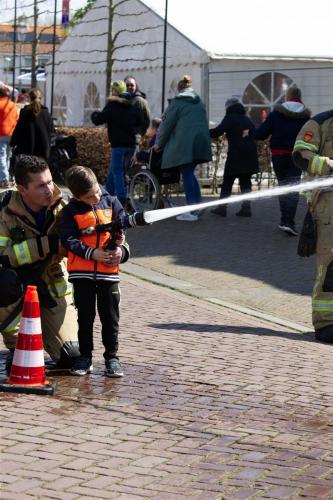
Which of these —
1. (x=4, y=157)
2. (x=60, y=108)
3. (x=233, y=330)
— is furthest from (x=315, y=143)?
(x=60, y=108)

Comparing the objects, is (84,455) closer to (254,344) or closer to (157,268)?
(254,344)

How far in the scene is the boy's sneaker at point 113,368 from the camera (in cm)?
724

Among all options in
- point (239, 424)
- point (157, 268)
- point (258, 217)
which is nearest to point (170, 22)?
point (258, 217)

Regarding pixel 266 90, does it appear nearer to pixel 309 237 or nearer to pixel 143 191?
pixel 143 191

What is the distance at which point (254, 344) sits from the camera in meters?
8.55

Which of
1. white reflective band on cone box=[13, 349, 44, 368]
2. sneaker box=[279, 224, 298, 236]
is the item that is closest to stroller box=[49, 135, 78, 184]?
sneaker box=[279, 224, 298, 236]

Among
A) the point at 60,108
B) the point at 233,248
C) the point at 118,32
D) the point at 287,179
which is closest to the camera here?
the point at 233,248

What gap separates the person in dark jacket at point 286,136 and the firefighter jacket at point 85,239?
7.43 m

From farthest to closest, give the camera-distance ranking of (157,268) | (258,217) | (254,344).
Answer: (258,217), (157,268), (254,344)

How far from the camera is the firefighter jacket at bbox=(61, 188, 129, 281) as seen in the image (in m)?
7.02

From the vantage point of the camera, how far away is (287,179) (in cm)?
1492

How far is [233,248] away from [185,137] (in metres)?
2.22

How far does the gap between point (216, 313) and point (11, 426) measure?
4.09 metres

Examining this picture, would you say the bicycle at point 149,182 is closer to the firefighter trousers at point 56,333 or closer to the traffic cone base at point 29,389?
the firefighter trousers at point 56,333
